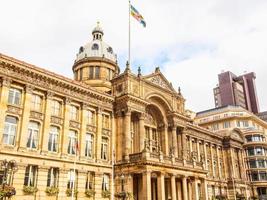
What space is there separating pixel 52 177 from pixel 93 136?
8.22 m

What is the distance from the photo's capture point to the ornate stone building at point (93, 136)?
33.0 meters

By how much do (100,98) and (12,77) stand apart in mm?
12722

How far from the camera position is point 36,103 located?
35688 mm

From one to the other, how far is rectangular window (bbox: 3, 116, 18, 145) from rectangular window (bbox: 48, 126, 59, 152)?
4436mm

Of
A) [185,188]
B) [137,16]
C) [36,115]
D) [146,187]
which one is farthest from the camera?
[137,16]

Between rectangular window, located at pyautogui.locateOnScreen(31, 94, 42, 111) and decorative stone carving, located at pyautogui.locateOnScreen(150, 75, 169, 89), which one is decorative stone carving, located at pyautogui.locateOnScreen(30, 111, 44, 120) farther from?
decorative stone carving, located at pyautogui.locateOnScreen(150, 75, 169, 89)

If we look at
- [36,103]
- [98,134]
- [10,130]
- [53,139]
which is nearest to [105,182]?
[98,134]

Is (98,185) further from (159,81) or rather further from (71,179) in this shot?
(159,81)

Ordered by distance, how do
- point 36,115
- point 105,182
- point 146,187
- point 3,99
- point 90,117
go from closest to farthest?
point 3,99 < point 36,115 < point 146,187 < point 105,182 < point 90,117

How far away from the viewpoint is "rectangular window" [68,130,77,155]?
37.7 m

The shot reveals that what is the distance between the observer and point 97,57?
6238 cm

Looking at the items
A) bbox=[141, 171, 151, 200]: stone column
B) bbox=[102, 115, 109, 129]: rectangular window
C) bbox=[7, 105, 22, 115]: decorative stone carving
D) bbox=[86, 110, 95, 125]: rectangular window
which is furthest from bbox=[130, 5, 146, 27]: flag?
bbox=[141, 171, 151, 200]: stone column

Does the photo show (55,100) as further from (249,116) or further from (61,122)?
(249,116)

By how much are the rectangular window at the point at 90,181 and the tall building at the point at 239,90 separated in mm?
121890
